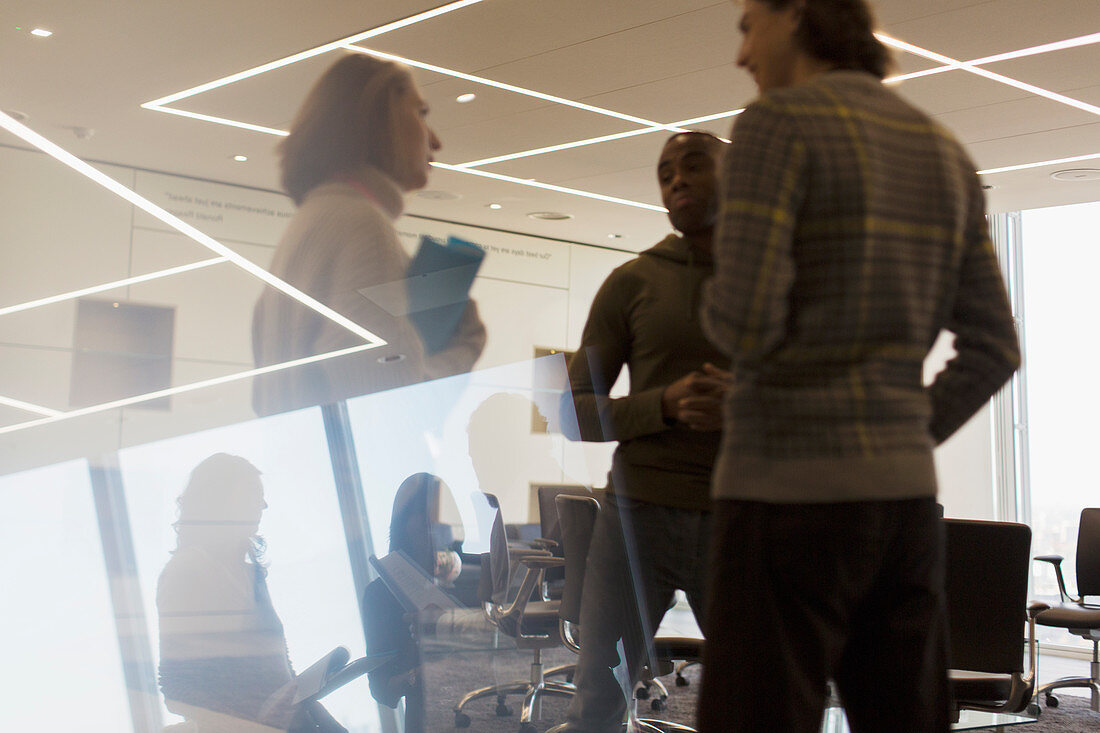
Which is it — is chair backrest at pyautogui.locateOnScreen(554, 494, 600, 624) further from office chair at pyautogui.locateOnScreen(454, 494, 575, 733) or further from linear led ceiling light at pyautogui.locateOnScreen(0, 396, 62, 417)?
linear led ceiling light at pyautogui.locateOnScreen(0, 396, 62, 417)

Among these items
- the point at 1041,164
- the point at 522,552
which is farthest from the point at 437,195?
the point at 1041,164

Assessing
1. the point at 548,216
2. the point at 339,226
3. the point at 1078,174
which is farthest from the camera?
the point at 1078,174

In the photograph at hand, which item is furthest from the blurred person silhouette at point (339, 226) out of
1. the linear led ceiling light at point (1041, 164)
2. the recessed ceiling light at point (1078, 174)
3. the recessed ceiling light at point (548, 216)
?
the recessed ceiling light at point (1078, 174)

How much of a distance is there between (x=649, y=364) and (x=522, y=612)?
0.51 m

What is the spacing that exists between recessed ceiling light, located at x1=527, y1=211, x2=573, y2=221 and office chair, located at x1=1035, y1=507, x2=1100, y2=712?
2.94m

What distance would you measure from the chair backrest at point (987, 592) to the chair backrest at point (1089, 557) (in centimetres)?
318

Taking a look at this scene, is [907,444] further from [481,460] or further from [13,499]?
[13,499]

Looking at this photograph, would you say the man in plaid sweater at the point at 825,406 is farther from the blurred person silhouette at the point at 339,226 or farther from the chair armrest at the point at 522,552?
the chair armrest at the point at 522,552

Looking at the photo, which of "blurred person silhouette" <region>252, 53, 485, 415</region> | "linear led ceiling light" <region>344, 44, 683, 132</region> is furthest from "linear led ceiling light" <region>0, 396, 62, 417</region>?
"linear led ceiling light" <region>344, 44, 683, 132</region>

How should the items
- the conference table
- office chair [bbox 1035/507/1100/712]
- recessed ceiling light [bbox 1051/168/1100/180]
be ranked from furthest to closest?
recessed ceiling light [bbox 1051/168/1100/180] < office chair [bbox 1035/507/1100/712] < the conference table

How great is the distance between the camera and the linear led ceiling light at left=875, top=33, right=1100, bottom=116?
4.09 meters

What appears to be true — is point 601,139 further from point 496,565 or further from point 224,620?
point 224,620

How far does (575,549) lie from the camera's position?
1.86 meters

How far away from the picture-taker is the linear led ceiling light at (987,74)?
4094 millimetres
